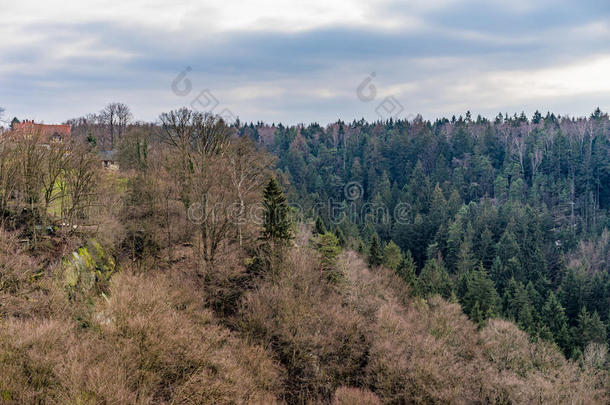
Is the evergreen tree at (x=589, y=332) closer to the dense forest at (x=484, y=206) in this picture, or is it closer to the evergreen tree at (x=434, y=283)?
the dense forest at (x=484, y=206)

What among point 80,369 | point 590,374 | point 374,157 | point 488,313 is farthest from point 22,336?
point 374,157

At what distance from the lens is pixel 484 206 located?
8994cm

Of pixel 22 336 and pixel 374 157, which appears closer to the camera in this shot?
pixel 22 336

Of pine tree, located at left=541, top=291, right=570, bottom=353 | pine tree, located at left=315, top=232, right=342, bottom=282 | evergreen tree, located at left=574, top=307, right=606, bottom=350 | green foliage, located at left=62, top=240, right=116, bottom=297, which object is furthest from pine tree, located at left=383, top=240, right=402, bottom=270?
green foliage, located at left=62, top=240, right=116, bottom=297

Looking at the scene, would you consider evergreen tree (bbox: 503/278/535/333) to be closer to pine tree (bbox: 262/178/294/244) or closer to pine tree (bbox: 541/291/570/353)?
pine tree (bbox: 541/291/570/353)

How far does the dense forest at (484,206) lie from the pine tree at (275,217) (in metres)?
20.1

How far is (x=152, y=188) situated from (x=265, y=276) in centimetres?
1100

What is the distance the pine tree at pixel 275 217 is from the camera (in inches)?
1271

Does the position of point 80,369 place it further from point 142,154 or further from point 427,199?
point 427,199

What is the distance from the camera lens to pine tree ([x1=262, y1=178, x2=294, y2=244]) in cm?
3228

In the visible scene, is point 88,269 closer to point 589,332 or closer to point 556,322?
point 556,322

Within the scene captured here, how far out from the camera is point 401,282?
44.7 m

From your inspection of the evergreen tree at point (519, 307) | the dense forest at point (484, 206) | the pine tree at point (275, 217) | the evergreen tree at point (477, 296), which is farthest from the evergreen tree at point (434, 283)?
the pine tree at point (275, 217)

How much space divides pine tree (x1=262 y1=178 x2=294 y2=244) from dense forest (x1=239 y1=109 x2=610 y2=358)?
20.1m
